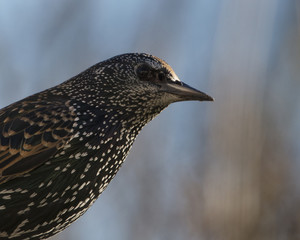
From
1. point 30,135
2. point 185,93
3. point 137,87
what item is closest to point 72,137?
point 30,135

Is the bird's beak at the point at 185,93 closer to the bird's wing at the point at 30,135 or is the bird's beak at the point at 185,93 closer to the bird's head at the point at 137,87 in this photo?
the bird's head at the point at 137,87

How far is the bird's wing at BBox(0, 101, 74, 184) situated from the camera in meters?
4.14

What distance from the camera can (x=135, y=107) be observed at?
450 centimetres

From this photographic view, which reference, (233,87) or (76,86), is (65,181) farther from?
(233,87)

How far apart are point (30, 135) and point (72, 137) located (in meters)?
0.26

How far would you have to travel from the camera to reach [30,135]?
4242mm

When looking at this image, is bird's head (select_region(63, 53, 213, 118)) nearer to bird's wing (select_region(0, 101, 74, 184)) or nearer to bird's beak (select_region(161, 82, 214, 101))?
bird's beak (select_region(161, 82, 214, 101))

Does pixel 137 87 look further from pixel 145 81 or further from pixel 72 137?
pixel 72 137

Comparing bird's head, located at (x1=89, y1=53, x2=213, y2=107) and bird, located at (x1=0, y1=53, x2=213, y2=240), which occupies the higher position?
bird's head, located at (x1=89, y1=53, x2=213, y2=107)

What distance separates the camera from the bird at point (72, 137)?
4.10 m

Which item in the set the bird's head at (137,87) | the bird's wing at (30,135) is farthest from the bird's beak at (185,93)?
the bird's wing at (30,135)

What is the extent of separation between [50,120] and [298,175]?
14.1 feet

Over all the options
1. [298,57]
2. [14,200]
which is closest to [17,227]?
[14,200]

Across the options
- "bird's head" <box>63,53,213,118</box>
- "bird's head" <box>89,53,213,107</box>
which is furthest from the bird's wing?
"bird's head" <box>89,53,213,107</box>
